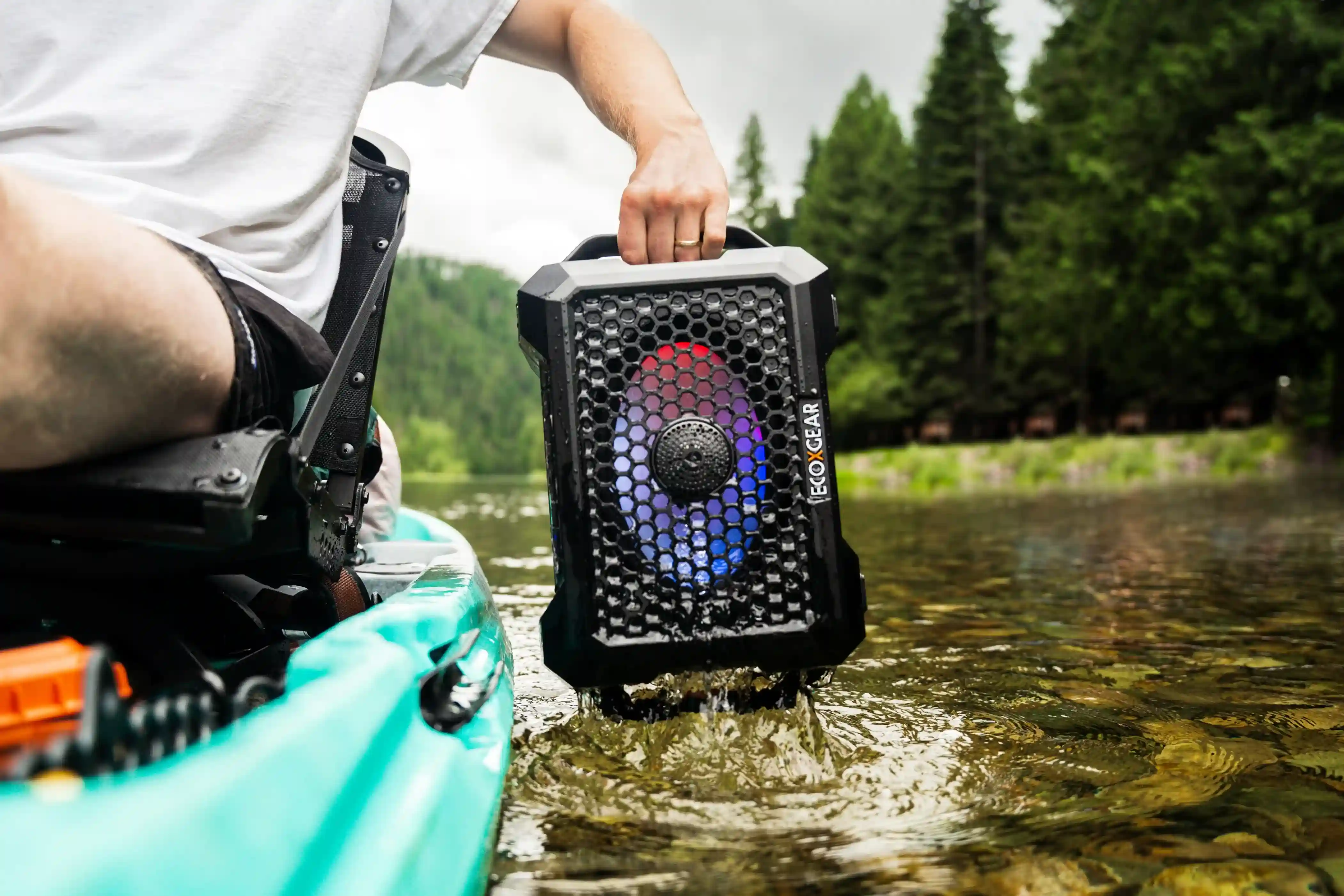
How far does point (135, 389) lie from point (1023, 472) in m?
17.8

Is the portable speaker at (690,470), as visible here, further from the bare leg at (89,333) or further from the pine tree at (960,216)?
the pine tree at (960,216)

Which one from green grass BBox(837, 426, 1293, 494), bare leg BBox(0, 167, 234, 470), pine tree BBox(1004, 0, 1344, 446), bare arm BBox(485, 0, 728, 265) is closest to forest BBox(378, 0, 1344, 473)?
pine tree BBox(1004, 0, 1344, 446)

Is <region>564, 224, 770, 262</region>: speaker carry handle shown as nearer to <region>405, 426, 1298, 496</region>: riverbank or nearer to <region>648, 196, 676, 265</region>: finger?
<region>648, 196, 676, 265</region>: finger

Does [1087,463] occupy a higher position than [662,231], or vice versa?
[662,231]

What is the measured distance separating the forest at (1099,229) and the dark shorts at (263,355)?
1010 centimetres

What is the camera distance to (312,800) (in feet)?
3.59

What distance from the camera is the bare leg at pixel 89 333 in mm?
972

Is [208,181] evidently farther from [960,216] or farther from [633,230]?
[960,216]

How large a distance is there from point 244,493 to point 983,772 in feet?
4.11

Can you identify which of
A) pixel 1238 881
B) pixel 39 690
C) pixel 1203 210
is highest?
pixel 1203 210

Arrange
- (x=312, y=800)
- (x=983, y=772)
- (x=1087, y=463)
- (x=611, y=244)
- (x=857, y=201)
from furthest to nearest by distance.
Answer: (x=857, y=201), (x=1087, y=463), (x=611, y=244), (x=983, y=772), (x=312, y=800)

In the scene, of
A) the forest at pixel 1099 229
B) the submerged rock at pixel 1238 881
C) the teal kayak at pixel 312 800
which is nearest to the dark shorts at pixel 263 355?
the teal kayak at pixel 312 800

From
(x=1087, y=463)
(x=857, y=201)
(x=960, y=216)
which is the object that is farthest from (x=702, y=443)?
(x=857, y=201)

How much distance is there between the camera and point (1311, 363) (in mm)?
19000
